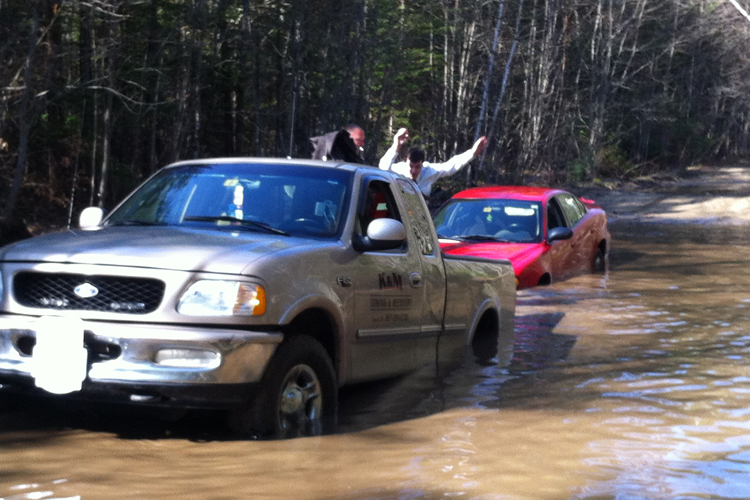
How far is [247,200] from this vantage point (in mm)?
6340

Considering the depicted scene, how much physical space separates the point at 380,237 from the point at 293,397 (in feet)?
3.65

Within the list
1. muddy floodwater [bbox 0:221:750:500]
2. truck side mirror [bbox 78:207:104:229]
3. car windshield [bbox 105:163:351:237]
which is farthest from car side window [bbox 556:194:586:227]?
truck side mirror [bbox 78:207:104:229]

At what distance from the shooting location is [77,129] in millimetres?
19312

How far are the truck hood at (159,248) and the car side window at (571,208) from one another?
8251mm

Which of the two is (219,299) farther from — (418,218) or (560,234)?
(560,234)

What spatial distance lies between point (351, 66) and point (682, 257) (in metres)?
9.71

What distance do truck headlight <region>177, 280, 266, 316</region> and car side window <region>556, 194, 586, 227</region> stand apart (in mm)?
8893

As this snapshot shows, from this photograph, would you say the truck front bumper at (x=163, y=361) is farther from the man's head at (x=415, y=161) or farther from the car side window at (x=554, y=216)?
the car side window at (x=554, y=216)

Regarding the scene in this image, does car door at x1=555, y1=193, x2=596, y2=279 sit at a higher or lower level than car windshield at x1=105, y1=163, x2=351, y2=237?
lower

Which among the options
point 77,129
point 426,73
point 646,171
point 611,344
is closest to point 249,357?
point 611,344

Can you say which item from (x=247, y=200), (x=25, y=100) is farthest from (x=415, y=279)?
(x=25, y=100)

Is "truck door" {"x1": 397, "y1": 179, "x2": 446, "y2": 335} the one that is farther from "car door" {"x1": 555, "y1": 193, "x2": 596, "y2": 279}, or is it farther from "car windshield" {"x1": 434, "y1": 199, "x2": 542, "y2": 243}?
"car door" {"x1": 555, "y1": 193, "x2": 596, "y2": 279}

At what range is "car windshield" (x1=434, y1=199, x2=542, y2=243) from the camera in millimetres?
12555

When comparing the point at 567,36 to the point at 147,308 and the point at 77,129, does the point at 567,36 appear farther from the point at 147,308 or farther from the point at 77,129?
the point at 147,308
